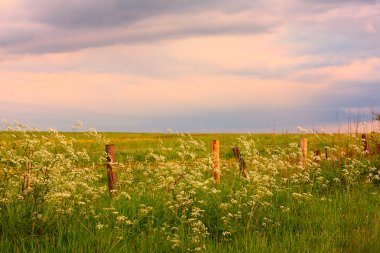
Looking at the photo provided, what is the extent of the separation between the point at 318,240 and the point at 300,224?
1131 millimetres

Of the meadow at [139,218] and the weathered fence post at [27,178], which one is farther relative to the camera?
the weathered fence post at [27,178]

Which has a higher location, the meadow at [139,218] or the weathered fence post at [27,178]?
the weathered fence post at [27,178]

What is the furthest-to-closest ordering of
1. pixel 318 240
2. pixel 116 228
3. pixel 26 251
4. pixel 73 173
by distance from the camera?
pixel 73 173 → pixel 318 240 → pixel 116 228 → pixel 26 251

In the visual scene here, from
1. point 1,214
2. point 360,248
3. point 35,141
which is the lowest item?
point 360,248

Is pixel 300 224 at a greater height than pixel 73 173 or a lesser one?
lesser

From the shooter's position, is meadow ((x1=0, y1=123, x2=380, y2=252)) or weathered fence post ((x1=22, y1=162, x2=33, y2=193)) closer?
meadow ((x1=0, y1=123, x2=380, y2=252))

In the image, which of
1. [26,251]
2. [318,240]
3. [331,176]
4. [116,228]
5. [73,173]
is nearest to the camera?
[26,251]

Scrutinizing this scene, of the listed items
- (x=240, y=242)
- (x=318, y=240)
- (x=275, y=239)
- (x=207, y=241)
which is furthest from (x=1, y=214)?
(x=318, y=240)

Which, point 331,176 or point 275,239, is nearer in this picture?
point 275,239

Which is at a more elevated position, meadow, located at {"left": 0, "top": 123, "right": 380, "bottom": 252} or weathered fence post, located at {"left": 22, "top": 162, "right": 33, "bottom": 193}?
weathered fence post, located at {"left": 22, "top": 162, "right": 33, "bottom": 193}

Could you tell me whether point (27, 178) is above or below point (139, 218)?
above

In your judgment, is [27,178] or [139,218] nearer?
[27,178]

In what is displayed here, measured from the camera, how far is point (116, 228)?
879 centimetres

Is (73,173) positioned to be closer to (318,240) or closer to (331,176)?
(318,240)
